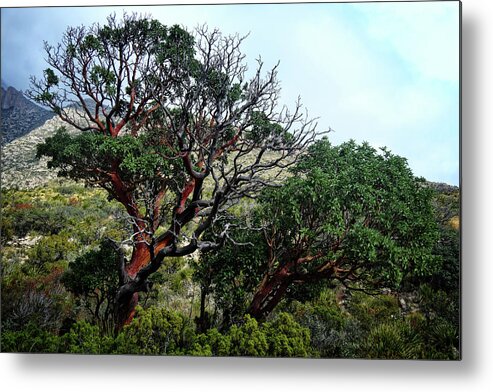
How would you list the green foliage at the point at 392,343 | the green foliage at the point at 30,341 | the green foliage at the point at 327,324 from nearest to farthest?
the green foliage at the point at 392,343, the green foliage at the point at 327,324, the green foliage at the point at 30,341

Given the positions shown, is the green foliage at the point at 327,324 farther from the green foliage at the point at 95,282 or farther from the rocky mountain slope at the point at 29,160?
the rocky mountain slope at the point at 29,160

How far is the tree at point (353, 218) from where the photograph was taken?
560 cm

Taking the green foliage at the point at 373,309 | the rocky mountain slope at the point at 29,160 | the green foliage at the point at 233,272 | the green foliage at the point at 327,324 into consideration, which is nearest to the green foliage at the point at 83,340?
the green foliage at the point at 233,272

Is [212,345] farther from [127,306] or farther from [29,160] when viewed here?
[29,160]

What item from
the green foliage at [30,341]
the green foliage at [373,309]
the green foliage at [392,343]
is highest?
the green foliage at [373,309]

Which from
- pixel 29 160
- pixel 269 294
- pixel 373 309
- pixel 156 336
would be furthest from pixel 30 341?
pixel 373 309

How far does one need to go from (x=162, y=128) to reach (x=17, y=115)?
1468mm

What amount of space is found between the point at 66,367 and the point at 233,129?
9.17 ft

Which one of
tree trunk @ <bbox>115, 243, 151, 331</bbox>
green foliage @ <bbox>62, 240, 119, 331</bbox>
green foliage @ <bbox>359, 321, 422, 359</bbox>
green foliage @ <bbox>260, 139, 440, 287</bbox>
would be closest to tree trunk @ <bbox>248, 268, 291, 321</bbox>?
green foliage @ <bbox>260, 139, 440, 287</bbox>

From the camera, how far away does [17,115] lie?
6.10 meters

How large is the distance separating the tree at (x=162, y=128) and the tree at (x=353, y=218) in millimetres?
294

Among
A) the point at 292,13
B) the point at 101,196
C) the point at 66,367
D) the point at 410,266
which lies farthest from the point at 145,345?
the point at 292,13

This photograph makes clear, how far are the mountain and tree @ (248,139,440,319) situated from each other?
7.61ft

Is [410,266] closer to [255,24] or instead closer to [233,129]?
[233,129]
